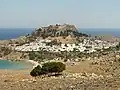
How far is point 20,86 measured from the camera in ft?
64.8

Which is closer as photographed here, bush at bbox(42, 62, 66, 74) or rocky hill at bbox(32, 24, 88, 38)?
bush at bbox(42, 62, 66, 74)

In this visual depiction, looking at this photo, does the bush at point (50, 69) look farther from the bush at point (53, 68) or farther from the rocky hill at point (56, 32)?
the rocky hill at point (56, 32)

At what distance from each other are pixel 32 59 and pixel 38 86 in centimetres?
8868

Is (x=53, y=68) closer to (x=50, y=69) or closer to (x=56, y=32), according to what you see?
(x=50, y=69)

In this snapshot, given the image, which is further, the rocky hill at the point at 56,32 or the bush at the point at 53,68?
the rocky hill at the point at 56,32

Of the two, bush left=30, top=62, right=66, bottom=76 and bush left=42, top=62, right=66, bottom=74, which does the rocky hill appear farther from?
bush left=42, top=62, right=66, bottom=74

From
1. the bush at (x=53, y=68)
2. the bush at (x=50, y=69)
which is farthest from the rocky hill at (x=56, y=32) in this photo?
the bush at (x=53, y=68)

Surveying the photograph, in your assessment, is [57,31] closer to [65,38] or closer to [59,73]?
[65,38]

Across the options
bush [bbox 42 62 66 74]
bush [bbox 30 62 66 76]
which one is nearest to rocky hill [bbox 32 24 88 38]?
bush [bbox 30 62 66 76]

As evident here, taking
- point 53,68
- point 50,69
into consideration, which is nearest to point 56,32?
point 50,69

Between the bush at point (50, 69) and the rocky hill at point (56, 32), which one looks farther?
the rocky hill at point (56, 32)

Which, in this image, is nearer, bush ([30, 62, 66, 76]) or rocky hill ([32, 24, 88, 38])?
bush ([30, 62, 66, 76])

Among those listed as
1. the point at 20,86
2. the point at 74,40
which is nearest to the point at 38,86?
the point at 20,86

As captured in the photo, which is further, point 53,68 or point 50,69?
point 50,69
